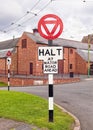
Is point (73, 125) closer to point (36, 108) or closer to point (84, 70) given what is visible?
point (36, 108)

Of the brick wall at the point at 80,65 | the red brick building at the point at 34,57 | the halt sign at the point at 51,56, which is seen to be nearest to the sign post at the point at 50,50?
the halt sign at the point at 51,56

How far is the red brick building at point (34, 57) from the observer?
54.4 m

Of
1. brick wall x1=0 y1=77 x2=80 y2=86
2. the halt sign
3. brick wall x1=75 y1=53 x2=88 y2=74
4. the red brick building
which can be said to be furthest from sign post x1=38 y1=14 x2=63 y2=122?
brick wall x1=75 y1=53 x2=88 y2=74

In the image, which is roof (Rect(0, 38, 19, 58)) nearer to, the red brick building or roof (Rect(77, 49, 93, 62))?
the red brick building

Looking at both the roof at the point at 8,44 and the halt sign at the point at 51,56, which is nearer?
the halt sign at the point at 51,56

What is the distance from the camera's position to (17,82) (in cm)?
3812

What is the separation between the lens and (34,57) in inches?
2131

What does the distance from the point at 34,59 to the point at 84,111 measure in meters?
41.7

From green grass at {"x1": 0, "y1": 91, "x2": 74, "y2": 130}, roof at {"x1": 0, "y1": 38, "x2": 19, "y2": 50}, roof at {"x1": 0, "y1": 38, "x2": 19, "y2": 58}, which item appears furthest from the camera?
roof at {"x1": 0, "y1": 38, "x2": 19, "y2": 50}

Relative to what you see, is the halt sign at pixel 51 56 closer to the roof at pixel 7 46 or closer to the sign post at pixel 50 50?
the sign post at pixel 50 50

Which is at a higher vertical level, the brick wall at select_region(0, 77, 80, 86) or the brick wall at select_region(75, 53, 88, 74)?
the brick wall at select_region(75, 53, 88, 74)

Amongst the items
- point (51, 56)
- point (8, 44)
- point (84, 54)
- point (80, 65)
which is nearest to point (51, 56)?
point (51, 56)

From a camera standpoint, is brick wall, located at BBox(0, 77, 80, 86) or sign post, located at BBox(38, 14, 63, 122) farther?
brick wall, located at BBox(0, 77, 80, 86)

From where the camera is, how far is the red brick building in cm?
5441
